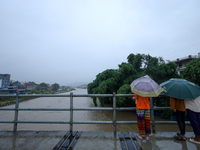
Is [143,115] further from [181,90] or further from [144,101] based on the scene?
[181,90]

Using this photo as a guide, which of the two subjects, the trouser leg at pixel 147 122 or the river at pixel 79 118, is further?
the river at pixel 79 118

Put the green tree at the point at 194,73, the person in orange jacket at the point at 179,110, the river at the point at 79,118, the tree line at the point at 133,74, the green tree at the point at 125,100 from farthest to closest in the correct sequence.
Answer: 1. the tree line at the point at 133,74
2. the green tree at the point at 125,100
3. the green tree at the point at 194,73
4. the river at the point at 79,118
5. the person in orange jacket at the point at 179,110

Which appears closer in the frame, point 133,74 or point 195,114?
point 195,114

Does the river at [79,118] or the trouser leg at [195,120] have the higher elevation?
the trouser leg at [195,120]

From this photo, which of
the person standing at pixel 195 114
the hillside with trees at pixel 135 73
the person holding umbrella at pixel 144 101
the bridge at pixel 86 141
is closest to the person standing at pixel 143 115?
the person holding umbrella at pixel 144 101

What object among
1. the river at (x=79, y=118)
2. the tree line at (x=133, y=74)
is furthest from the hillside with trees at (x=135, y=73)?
the river at (x=79, y=118)

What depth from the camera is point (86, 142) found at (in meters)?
2.68

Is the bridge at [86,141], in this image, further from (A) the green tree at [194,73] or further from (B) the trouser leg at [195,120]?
(A) the green tree at [194,73]

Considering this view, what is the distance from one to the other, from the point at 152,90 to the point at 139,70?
13.3 meters

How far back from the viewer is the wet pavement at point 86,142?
8.09 ft

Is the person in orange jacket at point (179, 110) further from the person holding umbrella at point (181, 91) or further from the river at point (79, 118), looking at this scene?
the river at point (79, 118)

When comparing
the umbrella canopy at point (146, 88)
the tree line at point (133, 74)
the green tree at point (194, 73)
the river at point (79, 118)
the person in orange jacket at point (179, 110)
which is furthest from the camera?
the tree line at point (133, 74)

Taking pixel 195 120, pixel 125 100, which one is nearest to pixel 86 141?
pixel 195 120

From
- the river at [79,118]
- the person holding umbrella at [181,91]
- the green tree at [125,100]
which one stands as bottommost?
the river at [79,118]
